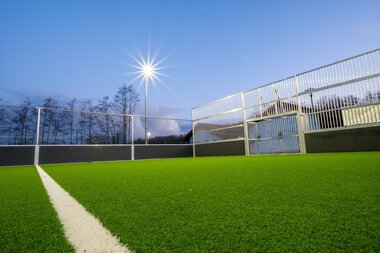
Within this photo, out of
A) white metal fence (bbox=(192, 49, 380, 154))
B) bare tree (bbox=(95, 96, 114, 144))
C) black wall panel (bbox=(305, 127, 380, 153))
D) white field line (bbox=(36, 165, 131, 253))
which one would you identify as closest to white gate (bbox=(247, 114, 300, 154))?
white metal fence (bbox=(192, 49, 380, 154))

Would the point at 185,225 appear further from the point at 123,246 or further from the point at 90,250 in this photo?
the point at 90,250

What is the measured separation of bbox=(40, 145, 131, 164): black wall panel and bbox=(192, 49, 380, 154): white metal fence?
16.9 ft

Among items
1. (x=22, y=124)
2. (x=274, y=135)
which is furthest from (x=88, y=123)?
(x=274, y=135)

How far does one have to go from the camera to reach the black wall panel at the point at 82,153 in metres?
8.88

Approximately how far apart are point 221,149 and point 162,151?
11.0ft

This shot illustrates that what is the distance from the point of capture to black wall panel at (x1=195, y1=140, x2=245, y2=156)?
10875mm

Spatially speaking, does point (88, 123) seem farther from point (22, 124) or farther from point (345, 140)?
point (345, 140)

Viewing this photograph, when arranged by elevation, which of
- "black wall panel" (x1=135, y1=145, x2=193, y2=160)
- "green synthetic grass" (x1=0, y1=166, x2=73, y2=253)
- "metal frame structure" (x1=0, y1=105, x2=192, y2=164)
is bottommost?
"green synthetic grass" (x1=0, y1=166, x2=73, y2=253)

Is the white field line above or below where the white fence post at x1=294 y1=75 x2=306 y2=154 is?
below


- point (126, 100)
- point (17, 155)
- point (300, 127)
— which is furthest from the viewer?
point (126, 100)

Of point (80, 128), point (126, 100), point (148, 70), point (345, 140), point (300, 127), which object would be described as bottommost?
point (345, 140)

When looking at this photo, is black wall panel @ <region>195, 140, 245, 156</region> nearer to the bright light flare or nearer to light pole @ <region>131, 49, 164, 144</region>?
light pole @ <region>131, 49, 164, 144</region>

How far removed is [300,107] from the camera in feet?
27.9

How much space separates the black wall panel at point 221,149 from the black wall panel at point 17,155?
27.4 ft
